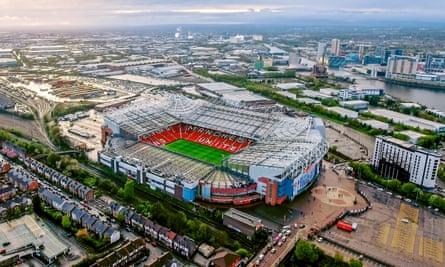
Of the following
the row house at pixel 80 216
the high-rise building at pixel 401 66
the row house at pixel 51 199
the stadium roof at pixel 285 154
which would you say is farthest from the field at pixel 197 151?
the high-rise building at pixel 401 66

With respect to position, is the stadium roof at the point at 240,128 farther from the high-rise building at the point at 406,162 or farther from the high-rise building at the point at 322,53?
the high-rise building at the point at 322,53

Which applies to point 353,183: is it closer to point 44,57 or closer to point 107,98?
point 107,98

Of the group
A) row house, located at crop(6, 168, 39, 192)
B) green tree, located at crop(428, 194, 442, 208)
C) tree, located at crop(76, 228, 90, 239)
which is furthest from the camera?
green tree, located at crop(428, 194, 442, 208)

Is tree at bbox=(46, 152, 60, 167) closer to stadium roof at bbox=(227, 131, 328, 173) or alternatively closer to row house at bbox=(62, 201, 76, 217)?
row house at bbox=(62, 201, 76, 217)

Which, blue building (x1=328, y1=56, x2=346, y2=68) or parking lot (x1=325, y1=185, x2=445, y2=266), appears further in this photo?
blue building (x1=328, y1=56, x2=346, y2=68)

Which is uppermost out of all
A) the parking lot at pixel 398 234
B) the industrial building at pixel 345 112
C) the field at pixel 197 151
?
the industrial building at pixel 345 112

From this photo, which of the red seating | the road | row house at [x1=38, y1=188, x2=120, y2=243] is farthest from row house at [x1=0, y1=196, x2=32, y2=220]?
the road
